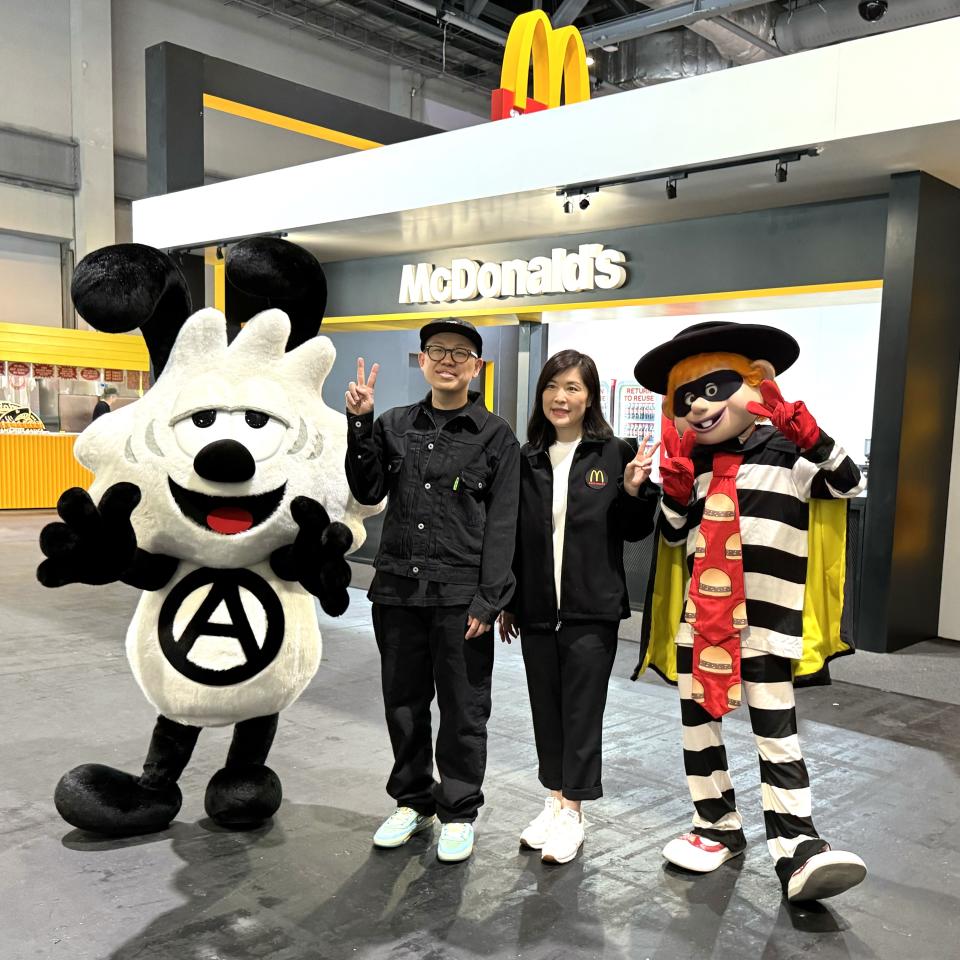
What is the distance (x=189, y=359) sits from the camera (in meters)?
2.64

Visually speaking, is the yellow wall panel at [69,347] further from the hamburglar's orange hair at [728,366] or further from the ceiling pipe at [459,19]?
the hamburglar's orange hair at [728,366]

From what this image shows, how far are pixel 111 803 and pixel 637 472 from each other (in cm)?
169

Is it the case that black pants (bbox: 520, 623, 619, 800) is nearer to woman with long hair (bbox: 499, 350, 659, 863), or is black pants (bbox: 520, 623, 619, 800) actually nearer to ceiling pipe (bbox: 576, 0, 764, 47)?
woman with long hair (bbox: 499, 350, 659, 863)

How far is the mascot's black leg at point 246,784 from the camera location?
107 inches

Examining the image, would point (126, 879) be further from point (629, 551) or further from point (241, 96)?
point (241, 96)

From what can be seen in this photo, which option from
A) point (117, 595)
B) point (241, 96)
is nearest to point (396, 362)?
point (241, 96)

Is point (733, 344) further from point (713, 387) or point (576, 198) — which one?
point (576, 198)

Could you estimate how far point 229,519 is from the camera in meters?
2.52

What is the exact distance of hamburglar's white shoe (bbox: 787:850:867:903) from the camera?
2.25m

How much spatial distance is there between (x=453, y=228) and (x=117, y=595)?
3.44 m

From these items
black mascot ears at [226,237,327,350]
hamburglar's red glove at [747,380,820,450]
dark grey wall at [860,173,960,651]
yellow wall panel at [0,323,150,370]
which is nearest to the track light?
dark grey wall at [860,173,960,651]

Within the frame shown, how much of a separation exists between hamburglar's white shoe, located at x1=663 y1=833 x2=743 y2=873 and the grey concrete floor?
0.03m

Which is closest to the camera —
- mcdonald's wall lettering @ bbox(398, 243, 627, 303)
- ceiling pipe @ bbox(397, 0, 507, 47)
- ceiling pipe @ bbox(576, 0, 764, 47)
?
mcdonald's wall lettering @ bbox(398, 243, 627, 303)

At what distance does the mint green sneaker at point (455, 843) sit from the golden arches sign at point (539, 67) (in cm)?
490
